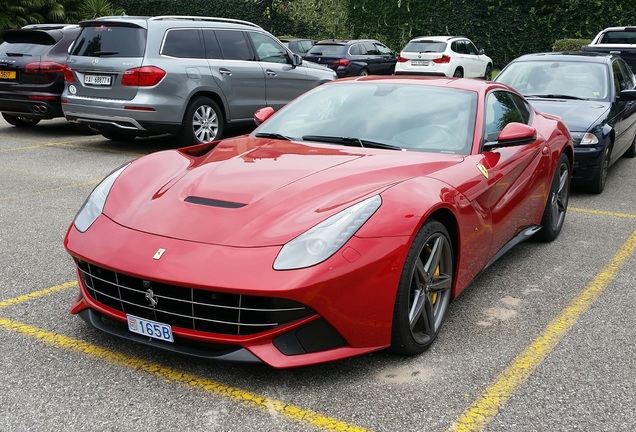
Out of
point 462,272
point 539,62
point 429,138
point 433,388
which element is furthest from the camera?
point 539,62

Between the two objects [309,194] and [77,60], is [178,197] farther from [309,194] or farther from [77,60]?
[77,60]

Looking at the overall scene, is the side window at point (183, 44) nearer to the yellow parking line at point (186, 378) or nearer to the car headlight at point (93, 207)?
the car headlight at point (93, 207)

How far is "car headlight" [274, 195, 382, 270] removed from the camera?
307cm

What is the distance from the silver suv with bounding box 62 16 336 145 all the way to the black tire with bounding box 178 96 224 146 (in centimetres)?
1

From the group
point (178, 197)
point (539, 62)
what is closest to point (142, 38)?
point (539, 62)

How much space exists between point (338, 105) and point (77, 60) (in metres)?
6.15

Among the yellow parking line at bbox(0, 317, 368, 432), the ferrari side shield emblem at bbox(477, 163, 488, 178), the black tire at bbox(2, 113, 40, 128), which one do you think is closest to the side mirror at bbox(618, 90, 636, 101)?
the ferrari side shield emblem at bbox(477, 163, 488, 178)

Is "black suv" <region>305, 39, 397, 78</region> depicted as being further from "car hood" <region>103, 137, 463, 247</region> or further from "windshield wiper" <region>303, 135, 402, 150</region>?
"car hood" <region>103, 137, 463, 247</region>

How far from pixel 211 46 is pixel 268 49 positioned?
1.22m

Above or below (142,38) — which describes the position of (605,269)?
below

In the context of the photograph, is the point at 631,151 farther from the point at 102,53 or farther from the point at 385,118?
the point at 102,53

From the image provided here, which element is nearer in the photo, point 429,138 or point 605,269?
point 429,138

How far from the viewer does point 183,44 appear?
9.83 meters

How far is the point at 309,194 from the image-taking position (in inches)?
138
